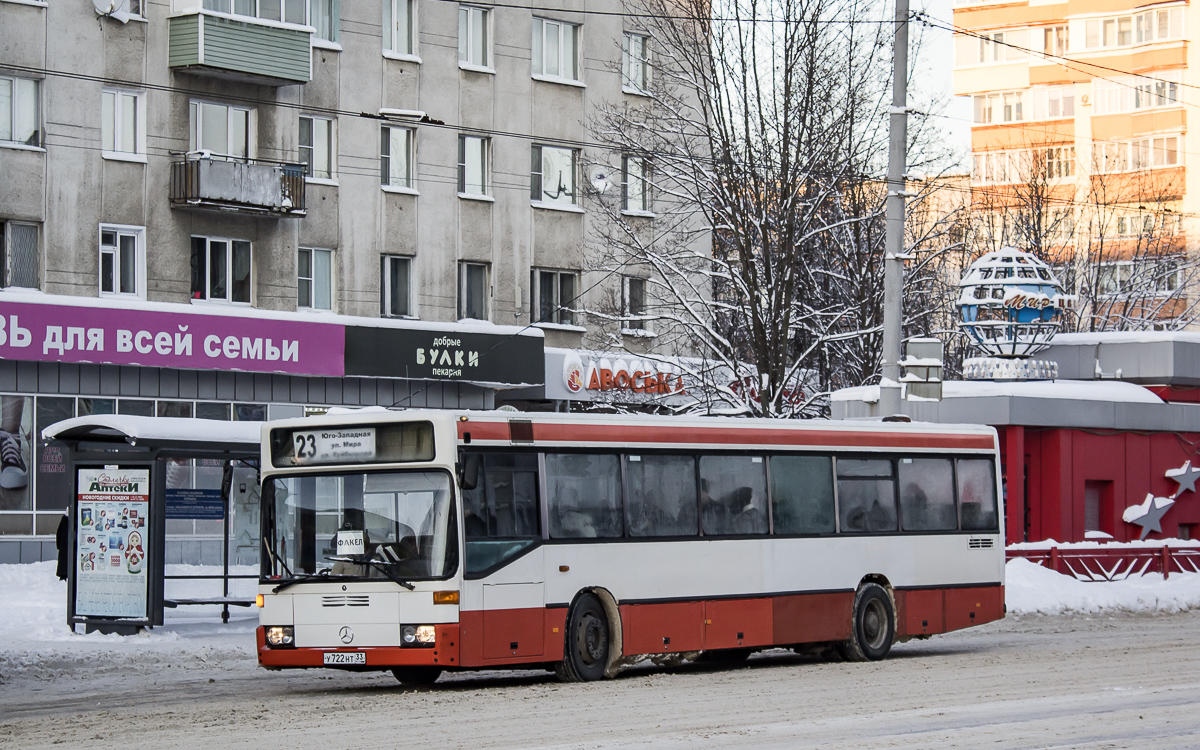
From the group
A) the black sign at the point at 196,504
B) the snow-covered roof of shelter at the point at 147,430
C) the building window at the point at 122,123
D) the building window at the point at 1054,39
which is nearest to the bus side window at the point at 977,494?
the snow-covered roof of shelter at the point at 147,430

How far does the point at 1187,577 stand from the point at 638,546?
16486 mm

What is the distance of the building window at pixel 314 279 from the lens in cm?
3775

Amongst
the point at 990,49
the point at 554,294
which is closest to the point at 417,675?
the point at 554,294

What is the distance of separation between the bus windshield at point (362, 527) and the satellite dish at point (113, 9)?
20789mm

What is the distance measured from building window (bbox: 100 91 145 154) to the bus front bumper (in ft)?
69.7

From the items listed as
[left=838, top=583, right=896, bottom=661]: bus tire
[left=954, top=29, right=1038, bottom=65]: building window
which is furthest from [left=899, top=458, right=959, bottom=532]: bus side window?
[left=954, top=29, right=1038, bottom=65]: building window

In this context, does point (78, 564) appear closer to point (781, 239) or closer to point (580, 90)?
point (781, 239)

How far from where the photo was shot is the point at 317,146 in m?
38.2

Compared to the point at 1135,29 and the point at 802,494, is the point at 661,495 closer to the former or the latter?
the point at 802,494

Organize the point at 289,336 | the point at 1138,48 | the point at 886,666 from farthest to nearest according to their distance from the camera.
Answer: the point at 1138,48
the point at 289,336
the point at 886,666

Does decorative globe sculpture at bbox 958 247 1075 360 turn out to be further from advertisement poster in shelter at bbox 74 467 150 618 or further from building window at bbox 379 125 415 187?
advertisement poster in shelter at bbox 74 467 150 618

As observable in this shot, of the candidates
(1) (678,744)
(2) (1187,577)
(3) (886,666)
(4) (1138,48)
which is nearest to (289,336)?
(2) (1187,577)

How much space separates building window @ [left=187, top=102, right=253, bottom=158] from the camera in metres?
35.7

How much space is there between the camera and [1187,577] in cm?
3022
